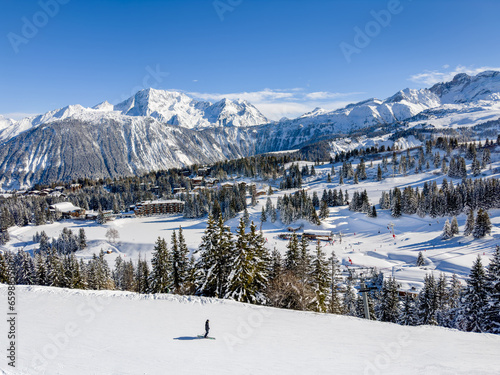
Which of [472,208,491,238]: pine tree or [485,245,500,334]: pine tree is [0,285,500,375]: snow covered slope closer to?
[485,245,500,334]: pine tree

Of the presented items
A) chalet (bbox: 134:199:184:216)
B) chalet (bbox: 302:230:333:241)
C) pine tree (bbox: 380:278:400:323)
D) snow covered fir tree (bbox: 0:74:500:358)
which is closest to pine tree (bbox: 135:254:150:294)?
snow covered fir tree (bbox: 0:74:500:358)

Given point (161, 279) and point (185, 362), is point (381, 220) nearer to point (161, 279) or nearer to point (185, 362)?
point (161, 279)

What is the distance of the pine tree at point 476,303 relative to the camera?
82.4 feet

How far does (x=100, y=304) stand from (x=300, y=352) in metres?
16.2

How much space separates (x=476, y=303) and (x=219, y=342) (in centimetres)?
2348

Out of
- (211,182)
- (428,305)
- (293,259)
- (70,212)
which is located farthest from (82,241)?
(428,305)

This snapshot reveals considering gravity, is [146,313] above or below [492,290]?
above

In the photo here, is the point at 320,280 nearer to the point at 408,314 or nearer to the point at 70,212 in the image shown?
the point at 408,314

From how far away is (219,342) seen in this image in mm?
16562

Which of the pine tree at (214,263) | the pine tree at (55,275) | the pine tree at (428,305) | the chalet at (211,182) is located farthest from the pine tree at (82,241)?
the pine tree at (428,305)

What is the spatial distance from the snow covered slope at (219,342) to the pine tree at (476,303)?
952 centimetres

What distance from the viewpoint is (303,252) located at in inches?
1233

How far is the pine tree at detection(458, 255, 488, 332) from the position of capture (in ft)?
82.4

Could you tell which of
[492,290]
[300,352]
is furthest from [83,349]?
[492,290]
